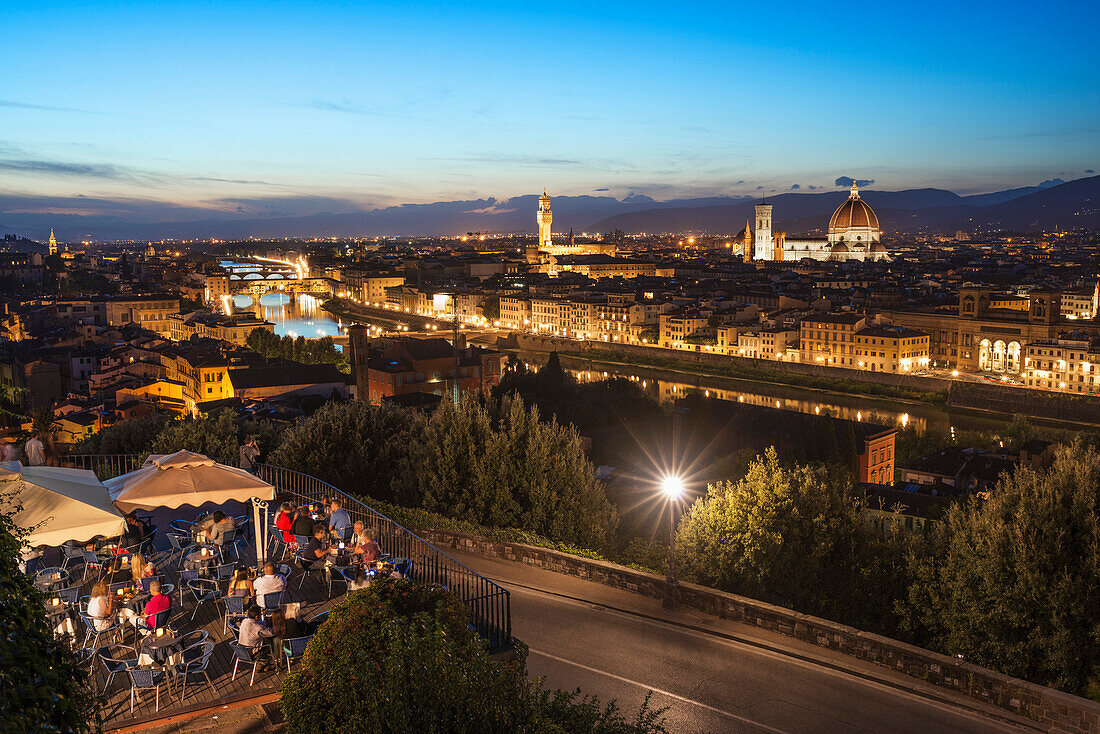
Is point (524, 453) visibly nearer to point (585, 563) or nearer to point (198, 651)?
point (585, 563)

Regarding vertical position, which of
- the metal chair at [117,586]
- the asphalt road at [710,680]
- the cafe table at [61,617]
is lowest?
the asphalt road at [710,680]

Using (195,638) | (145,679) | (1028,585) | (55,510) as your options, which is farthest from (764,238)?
(145,679)

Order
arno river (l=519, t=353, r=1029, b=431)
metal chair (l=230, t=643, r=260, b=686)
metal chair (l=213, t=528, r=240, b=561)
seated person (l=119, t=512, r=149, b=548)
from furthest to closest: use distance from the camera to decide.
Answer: arno river (l=519, t=353, r=1029, b=431) < seated person (l=119, t=512, r=149, b=548) < metal chair (l=213, t=528, r=240, b=561) < metal chair (l=230, t=643, r=260, b=686)

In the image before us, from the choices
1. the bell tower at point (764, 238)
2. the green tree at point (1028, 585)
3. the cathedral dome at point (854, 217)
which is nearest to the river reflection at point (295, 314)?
the green tree at point (1028, 585)

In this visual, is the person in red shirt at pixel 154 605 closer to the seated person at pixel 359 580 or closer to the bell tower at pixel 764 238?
the seated person at pixel 359 580

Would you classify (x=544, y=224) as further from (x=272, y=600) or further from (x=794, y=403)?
(x=272, y=600)

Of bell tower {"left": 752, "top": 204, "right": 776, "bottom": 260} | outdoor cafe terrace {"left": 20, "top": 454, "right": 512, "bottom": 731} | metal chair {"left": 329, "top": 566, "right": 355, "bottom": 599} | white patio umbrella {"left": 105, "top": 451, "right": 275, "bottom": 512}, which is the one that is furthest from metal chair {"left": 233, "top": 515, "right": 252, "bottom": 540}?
bell tower {"left": 752, "top": 204, "right": 776, "bottom": 260}

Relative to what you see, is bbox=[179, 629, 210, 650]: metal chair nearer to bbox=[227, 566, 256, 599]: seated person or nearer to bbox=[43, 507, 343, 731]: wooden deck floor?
bbox=[43, 507, 343, 731]: wooden deck floor
